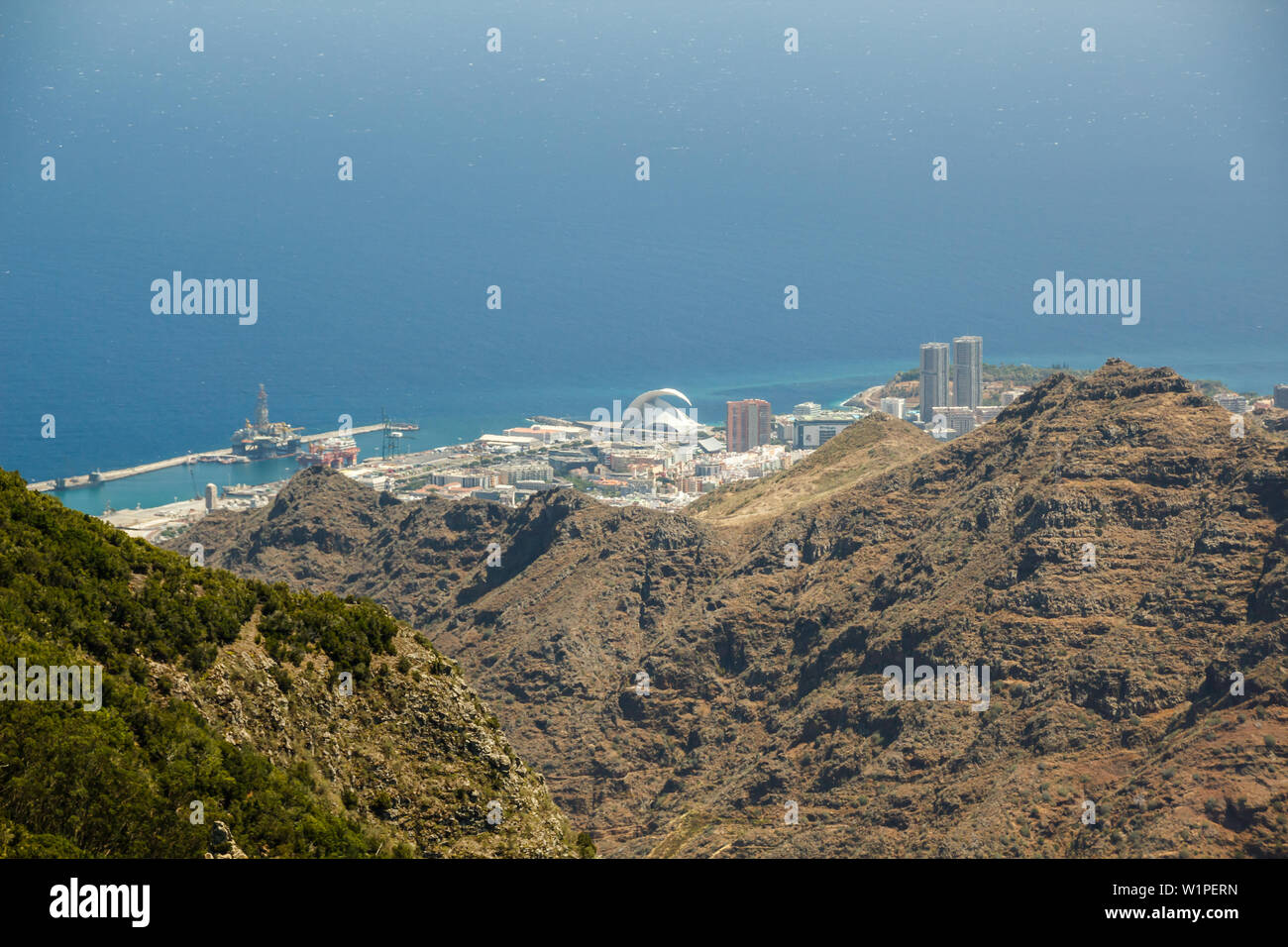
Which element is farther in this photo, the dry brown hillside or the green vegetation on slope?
the dry brown hillside

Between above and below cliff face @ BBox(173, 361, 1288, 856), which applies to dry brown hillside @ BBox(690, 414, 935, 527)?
above

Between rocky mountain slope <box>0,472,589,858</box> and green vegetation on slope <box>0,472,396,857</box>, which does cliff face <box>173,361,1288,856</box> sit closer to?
rocky mountain slope <box>0,472,589,858</box>

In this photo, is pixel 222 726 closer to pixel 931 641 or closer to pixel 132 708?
pixel 132 708

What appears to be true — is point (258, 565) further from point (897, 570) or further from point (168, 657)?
point (168, 657)

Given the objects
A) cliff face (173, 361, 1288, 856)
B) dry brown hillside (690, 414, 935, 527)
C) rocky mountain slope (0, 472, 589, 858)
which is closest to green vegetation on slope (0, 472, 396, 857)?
rocky mountain slope (0, 472, 589, 858)

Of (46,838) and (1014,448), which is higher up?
(1014,448)

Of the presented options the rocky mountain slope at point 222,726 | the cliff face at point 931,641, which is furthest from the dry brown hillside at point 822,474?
the rocky mountain slope at point 222,726

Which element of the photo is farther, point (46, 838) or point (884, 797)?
point (884, 797)
